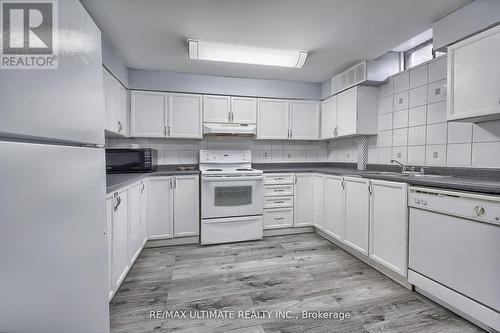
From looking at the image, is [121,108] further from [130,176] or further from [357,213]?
[357,213]

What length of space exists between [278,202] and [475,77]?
2338 millimetres

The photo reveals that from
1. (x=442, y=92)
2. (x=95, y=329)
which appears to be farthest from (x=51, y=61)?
(x=442, y=92)

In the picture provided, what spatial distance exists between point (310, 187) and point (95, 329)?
2.96 metres

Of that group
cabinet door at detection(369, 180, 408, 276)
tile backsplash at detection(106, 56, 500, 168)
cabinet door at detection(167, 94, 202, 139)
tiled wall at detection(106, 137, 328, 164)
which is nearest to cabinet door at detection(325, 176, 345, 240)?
cabinet door at detection(369, 180, 408, 276)

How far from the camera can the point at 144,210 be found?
2.60 metres

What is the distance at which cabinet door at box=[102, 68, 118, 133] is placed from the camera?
2227mm

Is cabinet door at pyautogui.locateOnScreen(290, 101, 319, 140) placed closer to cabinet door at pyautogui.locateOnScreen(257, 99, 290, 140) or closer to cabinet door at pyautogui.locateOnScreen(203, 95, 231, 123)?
cabinet door at pyautogui.locateOnScreen(257, 99, 290, 140)

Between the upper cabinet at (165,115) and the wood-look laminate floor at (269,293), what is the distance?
1.57m

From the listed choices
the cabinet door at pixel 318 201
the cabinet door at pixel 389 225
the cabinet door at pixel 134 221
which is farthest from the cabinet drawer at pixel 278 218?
the cabinet door at pixel 134 221

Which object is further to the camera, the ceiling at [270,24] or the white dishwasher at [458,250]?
the ceiling at [270,24]

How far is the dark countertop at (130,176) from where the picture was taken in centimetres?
157

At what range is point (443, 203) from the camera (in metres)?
1.58

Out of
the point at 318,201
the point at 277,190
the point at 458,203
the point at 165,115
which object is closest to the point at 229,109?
the point at 165,115

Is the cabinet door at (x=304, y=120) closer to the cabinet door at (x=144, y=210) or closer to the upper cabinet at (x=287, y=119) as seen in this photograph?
the upper cabinet at (x=287, y=119)
